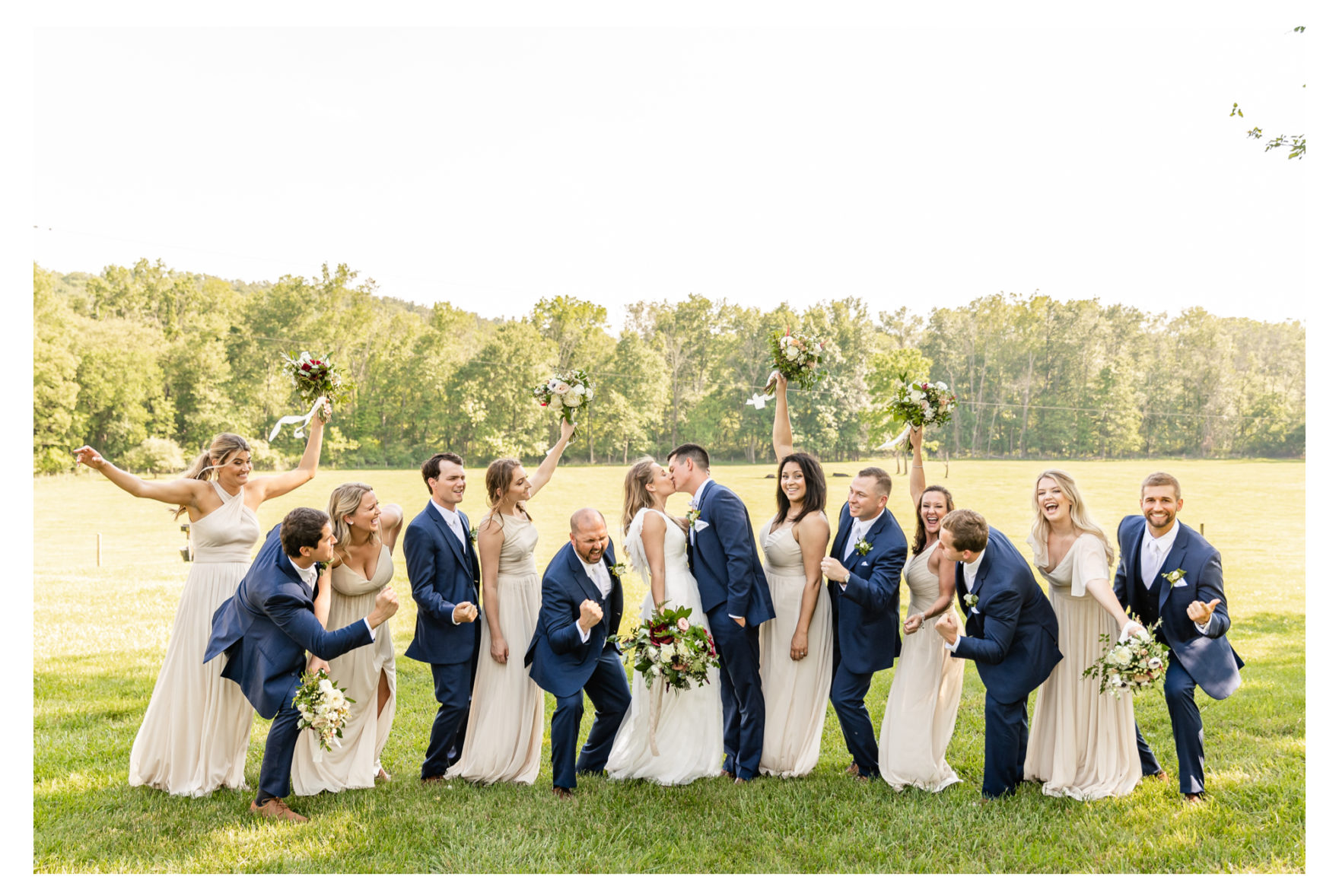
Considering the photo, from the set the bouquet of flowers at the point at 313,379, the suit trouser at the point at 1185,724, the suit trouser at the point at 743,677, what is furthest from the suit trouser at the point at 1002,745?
the bouquet of flowers at the point at 313,379

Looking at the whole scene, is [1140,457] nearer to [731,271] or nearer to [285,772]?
[731,271]

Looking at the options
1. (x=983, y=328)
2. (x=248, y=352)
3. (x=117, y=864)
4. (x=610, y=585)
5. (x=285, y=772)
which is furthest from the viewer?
(x=983, y=328)

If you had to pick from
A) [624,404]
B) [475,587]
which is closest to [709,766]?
[475,587]

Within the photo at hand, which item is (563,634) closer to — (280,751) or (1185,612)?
(280,751)

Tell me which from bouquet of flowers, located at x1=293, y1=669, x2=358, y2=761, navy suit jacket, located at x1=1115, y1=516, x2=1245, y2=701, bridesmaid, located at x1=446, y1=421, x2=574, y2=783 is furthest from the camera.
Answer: bridesmaid, located at x1=446, y1=421, x2=574, y2=783

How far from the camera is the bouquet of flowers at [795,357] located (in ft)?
25.7

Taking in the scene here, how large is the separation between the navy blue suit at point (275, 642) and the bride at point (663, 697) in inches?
76.4

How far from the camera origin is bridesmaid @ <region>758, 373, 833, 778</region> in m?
6.76

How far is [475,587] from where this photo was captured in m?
6.88

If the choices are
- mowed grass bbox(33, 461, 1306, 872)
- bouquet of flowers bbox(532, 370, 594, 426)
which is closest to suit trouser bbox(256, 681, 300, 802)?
mowed grass bbox(33, 461, 1306, 872)

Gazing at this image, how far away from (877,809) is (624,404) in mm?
33818

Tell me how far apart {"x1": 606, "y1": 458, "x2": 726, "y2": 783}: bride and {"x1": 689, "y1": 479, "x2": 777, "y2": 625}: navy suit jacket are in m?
0.11

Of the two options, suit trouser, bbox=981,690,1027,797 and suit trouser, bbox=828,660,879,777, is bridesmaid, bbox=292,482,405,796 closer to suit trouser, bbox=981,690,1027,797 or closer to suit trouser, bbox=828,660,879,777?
suit trouser, bbox=828,660,879,777

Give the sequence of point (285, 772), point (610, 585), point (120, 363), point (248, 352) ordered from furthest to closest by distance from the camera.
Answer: point (248, 352)
point (120, 363)
point (610, 585)
point (285, 772)
